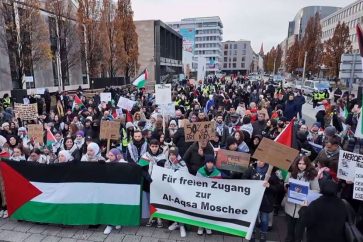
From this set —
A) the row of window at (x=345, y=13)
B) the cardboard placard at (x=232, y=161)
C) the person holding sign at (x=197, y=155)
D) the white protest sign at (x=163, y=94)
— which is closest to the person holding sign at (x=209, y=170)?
the cardboard placard at (x=232, y=161)

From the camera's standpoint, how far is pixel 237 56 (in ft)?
480

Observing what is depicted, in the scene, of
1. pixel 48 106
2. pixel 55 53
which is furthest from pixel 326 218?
pixel 55 53

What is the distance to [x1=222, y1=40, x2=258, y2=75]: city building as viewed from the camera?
5689 inches

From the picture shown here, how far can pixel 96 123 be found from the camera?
839 centimetres

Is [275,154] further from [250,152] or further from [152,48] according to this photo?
[152,48]

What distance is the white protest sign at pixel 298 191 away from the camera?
432 cm

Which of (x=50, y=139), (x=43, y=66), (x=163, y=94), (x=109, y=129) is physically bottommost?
(x=50, y=139)

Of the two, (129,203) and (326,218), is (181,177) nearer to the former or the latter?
(129,203)

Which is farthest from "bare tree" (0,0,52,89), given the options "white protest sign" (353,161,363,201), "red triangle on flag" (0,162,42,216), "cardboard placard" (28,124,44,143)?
"white protest sign" (353,161,363,201)

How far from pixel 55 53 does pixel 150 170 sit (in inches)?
1078

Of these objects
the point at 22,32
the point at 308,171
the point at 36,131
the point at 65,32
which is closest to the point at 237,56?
the point at 65,32

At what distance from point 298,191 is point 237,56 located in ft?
485

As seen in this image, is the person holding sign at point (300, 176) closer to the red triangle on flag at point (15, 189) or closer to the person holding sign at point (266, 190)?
the person holding sign at point (266, 190)

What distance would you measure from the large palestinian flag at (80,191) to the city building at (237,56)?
14137 cm
